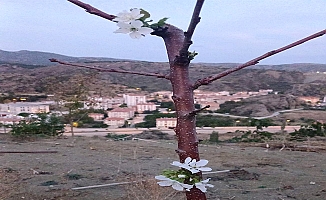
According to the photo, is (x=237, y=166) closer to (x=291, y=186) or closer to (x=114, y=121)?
(x=291, y=186)

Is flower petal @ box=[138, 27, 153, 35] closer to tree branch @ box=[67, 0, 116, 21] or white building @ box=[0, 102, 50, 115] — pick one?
tree branch @ box=[67, 0, 116, 21]

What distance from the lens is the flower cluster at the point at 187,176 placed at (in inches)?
20.4

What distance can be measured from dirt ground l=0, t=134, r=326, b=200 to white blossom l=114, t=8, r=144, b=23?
5.66 ft

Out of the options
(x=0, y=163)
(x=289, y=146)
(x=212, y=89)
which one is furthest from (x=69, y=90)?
(x=212, y=89)

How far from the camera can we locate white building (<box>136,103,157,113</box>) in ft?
67.7


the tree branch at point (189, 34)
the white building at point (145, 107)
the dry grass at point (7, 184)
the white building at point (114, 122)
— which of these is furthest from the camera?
the white building at point (145, 107)

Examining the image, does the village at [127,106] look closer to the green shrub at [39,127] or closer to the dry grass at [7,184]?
the green shrub at [39,127]

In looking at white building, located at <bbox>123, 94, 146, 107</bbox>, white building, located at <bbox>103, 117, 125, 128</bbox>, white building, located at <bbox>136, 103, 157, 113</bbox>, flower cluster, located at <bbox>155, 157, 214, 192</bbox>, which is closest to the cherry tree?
flower cluster, located at <bbox>155, 157, 214, 192</bbox>

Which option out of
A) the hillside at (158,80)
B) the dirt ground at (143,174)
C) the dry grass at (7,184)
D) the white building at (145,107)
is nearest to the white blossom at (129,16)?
the dirt ground at (143,174)

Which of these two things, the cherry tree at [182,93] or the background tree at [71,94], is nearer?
the cherry tree at [182,93]

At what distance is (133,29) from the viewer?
0.53 metres

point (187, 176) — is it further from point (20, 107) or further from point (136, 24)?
point (20, 107)

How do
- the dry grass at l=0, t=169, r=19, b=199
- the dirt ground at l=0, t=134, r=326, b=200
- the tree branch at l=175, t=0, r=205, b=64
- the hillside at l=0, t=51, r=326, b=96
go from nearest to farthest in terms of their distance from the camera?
A: the tree branch at l=175, t=0, r=205, b=64
the dry grass at l=0, t=169, r=19, b=199
the dirt ground at l=0, t=134, r=326, b=200
the hillside at l=0, t=51, r=326, b=96

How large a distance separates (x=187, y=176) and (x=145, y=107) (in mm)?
20352
